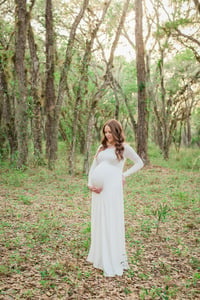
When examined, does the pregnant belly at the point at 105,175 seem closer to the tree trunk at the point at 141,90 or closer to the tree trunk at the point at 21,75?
the tree trunk at the point at 21,75

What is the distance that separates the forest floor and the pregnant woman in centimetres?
33

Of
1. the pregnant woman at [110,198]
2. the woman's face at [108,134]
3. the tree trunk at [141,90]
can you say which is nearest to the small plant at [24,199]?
the pregnant woman at [110,198]

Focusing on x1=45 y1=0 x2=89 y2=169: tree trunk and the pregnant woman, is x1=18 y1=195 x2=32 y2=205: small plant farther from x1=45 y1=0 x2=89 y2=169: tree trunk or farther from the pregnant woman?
x1=45 y1=0 x2=89 y2=169: tree trunk

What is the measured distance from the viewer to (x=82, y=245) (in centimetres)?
562

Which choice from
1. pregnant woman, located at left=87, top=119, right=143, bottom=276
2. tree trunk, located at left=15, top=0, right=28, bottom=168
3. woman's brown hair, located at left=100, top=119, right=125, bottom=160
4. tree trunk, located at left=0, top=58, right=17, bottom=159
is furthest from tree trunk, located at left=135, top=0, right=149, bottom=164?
woman's brown hair, located at left=100, top=119, right=125, bottom=160

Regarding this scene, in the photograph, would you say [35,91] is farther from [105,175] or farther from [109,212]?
[109,212]

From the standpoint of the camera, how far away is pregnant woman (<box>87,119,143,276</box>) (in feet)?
14.8

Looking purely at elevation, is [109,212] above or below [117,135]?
below

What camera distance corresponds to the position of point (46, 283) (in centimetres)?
418

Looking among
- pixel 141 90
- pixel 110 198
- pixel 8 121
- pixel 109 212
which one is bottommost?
pixel 109 212

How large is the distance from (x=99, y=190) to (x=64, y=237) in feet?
6.66

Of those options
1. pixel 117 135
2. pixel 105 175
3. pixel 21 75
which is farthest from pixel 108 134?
pixel 21 75

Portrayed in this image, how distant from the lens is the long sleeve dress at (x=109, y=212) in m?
4.51

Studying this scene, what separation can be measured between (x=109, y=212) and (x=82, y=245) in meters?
1.50
